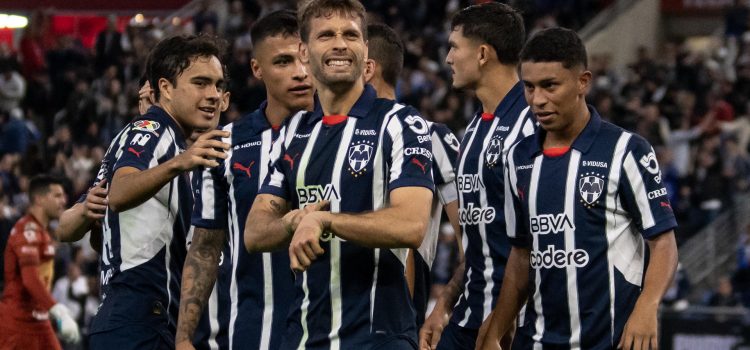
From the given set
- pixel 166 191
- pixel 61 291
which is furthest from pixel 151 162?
pixel 61 291

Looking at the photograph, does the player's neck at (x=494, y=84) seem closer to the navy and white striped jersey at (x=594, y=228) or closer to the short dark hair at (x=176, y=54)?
the navy and white striped jersey at (x=594, y=228)

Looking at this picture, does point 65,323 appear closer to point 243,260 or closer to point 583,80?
point 243,260

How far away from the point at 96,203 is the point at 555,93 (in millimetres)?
2484

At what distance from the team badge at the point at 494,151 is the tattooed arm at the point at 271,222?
4.85ft

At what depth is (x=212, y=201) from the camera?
6.53 metres

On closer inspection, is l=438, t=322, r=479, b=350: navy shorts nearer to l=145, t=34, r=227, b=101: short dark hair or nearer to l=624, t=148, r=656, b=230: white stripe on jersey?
l=624, t=148, r=656, b=230: white stripe on jersey

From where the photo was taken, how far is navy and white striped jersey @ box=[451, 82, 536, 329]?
6.83m

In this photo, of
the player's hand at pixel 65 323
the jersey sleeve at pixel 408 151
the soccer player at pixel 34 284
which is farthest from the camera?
the soccer player at pixel 34 284

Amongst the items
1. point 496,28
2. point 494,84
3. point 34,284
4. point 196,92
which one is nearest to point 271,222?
point 196,92

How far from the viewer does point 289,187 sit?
18.7 ft

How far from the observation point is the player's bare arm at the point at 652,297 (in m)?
5.58

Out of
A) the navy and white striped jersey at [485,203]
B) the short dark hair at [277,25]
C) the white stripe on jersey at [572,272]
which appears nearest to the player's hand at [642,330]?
the white stripe on jersey at [572,272]

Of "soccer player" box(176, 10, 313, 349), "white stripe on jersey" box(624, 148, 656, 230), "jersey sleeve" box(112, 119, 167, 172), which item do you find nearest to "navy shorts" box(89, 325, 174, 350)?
"soccer player" box(176, 10, 313, 349)

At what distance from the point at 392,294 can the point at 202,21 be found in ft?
69.9
